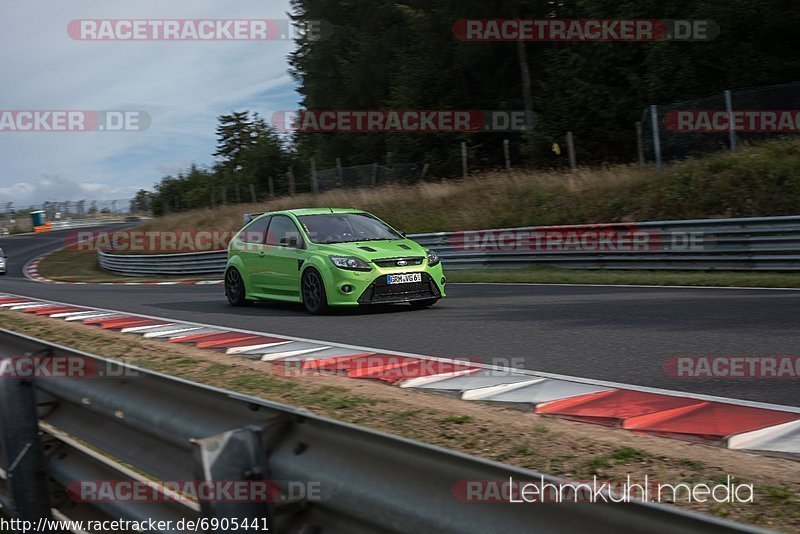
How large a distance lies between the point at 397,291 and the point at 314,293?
3.86 ft

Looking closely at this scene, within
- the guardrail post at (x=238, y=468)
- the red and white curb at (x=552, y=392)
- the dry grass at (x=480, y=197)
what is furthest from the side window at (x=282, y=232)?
the dry grass at (x=480, y=197)

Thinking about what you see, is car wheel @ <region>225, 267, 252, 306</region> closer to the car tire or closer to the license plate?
the car tire

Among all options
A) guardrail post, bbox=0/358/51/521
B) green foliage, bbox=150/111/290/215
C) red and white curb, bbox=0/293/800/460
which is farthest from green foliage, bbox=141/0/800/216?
guardrail post, bbox=0/358/51/521

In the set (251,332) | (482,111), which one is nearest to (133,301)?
(251,332)

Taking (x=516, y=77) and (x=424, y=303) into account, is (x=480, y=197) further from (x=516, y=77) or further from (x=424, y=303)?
(x=516, y=77)

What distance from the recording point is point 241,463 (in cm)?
240

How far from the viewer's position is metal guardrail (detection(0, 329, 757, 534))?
1.92 meters

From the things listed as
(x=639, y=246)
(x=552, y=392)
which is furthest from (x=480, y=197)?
(x=552, y=392)

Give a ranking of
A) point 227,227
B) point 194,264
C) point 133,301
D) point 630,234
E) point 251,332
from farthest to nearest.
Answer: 1. point 227,227
2. point 194,264
3. point 630,234
4. point 133,301
5. point 251,332

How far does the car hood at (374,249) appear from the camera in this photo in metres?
11.4

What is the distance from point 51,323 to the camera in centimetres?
1223

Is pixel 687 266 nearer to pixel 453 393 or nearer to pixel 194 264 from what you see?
pixel 453 393

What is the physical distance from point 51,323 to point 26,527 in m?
9.19

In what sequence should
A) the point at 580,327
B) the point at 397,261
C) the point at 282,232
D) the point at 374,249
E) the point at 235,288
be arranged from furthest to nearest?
1. the point at 235,288
2. the point at 282,232
3. the point at 374,249
4. the point at 397,261
5. the point at 580,327
